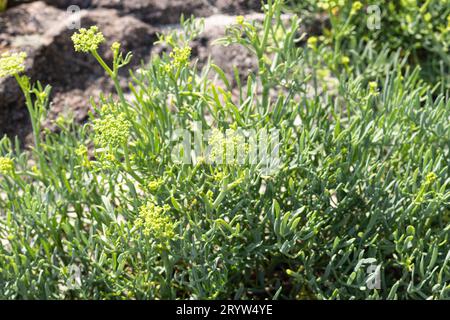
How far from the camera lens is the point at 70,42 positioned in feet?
9.81

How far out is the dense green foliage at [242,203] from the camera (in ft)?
6.54

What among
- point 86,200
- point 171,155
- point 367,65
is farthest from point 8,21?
point 367,65

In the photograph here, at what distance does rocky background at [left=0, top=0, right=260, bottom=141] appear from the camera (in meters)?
2.86

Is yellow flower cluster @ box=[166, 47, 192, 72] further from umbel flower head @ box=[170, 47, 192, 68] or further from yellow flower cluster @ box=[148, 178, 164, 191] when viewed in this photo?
yellow flower cluster @ box=[148, 178, 164, 191]

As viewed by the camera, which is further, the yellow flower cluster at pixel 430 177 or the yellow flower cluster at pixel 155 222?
the yellow flower cluster at pixel 430 177

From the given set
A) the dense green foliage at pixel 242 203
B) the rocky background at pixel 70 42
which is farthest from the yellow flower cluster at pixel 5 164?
the rocky background at pixel 70 42

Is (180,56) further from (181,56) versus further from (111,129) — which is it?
(111,129)

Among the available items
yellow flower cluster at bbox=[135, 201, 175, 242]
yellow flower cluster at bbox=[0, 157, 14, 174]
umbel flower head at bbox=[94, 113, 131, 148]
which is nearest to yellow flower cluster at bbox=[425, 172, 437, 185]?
yellow flower cluster at bbox=[135, 201, 175, 242]

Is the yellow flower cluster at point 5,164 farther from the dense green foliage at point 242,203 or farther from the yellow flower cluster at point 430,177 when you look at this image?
the yellow flower cluster at point 430,177

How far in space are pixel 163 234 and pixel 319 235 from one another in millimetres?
563

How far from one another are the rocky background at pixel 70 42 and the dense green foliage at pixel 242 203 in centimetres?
59

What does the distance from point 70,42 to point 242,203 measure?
1345mm

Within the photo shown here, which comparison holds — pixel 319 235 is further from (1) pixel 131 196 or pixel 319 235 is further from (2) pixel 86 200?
(2) pixel 86 200

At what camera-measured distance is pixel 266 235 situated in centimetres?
220
